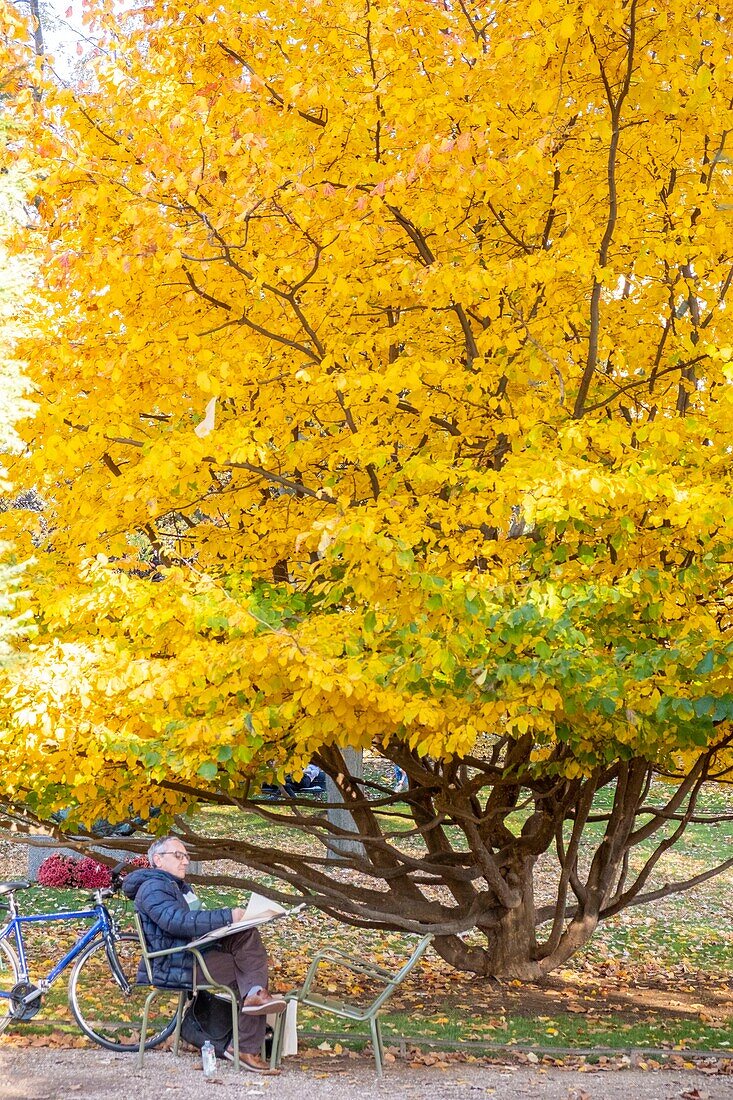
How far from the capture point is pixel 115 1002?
811 centimetres

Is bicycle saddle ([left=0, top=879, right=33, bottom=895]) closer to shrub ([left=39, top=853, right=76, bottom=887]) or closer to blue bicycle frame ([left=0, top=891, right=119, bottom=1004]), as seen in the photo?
blue bicycle frame ([left=0, top=891, right=119, bottom=1004])

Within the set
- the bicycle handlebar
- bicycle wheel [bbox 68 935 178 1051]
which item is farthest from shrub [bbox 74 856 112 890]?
the bicycle handlebar

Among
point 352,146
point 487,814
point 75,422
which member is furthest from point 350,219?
point 487,814

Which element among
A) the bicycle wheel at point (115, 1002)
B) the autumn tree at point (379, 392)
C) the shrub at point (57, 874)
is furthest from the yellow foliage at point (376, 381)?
the shrub at point (57, 874)

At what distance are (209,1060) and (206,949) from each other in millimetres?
539

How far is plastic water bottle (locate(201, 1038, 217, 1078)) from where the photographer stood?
5.73 meters

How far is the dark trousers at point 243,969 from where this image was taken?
5906 millimetres

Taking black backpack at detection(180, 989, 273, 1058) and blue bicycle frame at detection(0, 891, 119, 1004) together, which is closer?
black backpack at detection(180, 989, 273, 1058)

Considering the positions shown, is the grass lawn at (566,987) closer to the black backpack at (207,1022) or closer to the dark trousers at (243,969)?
the black backpack at (207,1022)

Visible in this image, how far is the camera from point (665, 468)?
5.64 metres

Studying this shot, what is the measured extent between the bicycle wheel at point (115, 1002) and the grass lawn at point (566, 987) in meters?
0.24

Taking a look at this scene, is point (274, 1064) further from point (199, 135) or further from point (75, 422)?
point (199, 135)

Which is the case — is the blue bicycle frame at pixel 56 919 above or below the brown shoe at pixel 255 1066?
above

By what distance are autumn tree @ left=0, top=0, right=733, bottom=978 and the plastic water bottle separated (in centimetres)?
148
